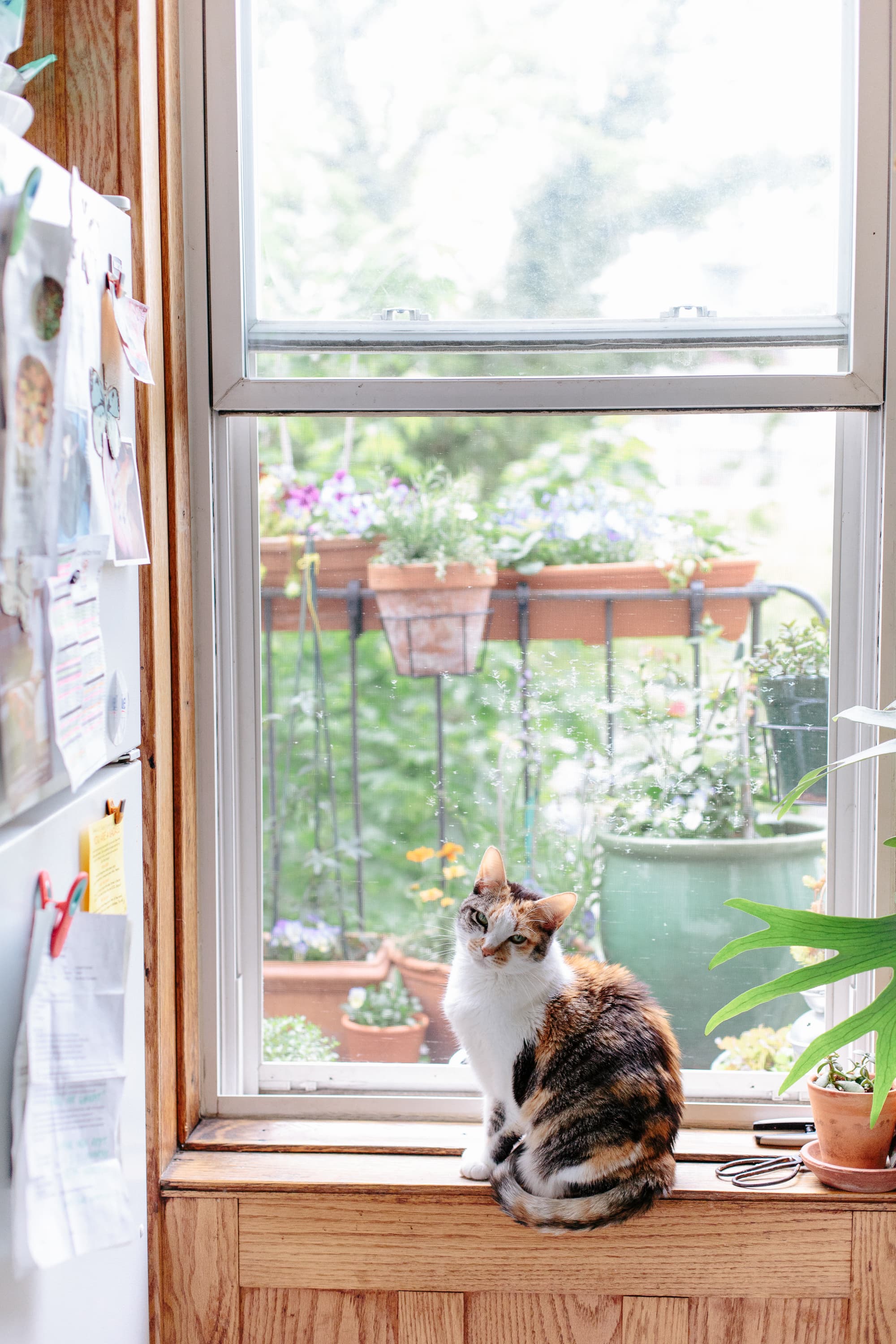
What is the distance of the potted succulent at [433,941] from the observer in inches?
59.2

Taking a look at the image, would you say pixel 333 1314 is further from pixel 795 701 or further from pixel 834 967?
pixel 795 701

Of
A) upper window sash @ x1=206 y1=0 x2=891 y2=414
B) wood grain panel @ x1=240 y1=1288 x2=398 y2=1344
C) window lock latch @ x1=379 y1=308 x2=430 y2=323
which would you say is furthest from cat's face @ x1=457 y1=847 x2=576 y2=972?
window lock latch @ x1=379 y1=308 x2=430 y2=323

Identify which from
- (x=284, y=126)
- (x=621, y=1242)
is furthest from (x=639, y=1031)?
(x=284, y=126)

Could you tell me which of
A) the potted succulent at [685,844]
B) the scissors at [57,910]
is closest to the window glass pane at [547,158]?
the potted succulent at [685,844]

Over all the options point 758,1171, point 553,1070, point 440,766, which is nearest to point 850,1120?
point 758,1171

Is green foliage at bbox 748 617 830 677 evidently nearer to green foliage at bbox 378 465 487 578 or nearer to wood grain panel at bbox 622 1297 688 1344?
green foliage at bbox 378 465 487 578

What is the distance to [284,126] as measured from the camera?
1.41 m

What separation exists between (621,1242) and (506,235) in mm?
1364

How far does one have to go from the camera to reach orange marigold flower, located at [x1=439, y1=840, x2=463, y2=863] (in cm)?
150

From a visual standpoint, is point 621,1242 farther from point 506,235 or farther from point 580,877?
point 506,235

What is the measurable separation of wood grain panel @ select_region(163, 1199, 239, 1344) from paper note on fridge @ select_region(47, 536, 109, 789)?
738 mm

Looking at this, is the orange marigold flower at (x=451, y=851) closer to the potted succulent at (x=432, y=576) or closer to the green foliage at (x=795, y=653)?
the potted succulent at (x=432, y=576)

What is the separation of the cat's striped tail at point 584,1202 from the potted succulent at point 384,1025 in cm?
28

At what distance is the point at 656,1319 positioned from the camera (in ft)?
4.30
